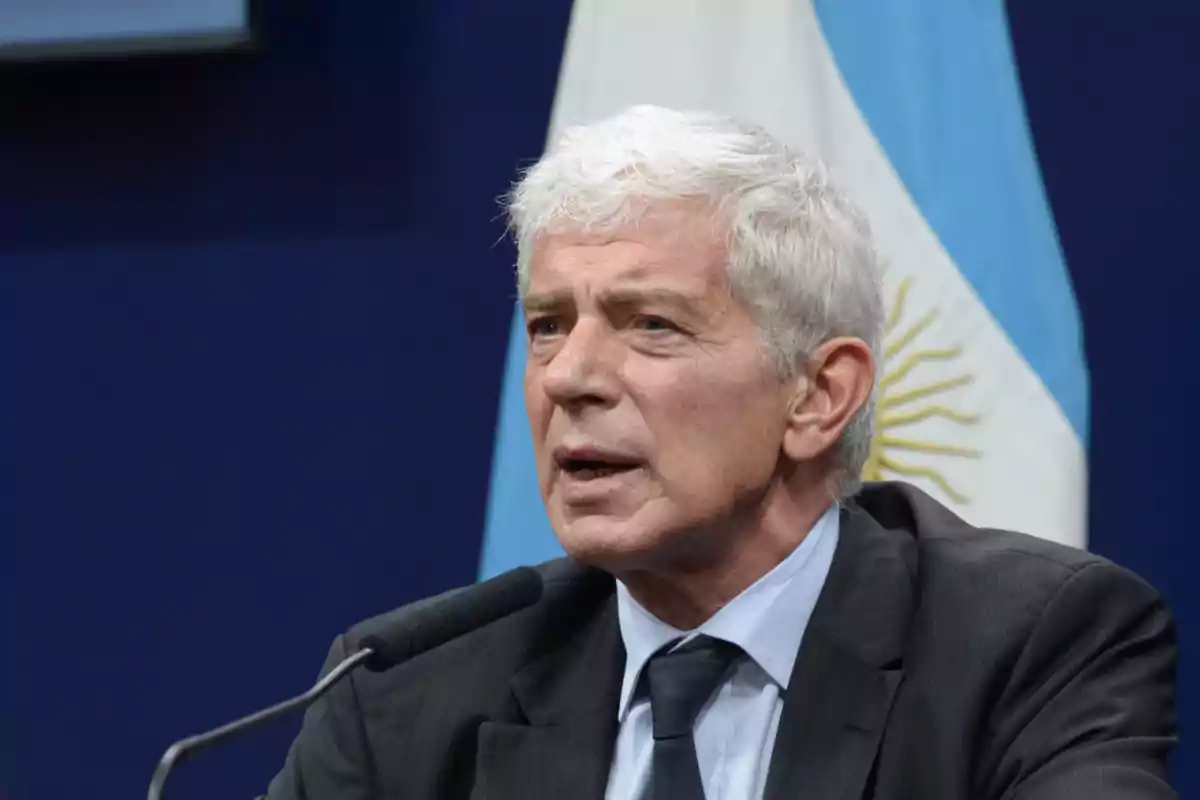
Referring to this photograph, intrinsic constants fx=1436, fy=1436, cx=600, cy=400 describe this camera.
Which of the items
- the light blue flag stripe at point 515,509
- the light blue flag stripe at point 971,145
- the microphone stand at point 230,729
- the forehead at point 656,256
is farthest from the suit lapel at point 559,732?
the light blue flag stripe at point 971,145

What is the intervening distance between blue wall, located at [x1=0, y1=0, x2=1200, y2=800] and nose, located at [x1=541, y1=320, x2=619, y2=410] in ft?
3.39

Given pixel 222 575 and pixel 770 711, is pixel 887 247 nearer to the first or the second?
pixel 770 711

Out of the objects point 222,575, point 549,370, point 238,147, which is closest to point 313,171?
point 238,147

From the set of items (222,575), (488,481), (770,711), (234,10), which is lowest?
(222,575)

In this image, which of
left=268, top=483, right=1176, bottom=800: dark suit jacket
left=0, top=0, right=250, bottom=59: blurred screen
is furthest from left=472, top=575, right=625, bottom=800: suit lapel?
left=0, top=0, right=250, bottom=59: blurred screen

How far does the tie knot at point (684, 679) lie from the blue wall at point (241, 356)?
39.9 inches

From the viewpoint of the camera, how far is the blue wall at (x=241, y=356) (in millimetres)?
2340

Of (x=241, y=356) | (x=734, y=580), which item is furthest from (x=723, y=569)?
(x=241, y=356)

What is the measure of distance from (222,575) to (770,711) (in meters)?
1.34

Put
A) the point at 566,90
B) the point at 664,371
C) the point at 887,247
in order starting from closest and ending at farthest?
the point at 664,371
the point at 887,247
the point at 566,90

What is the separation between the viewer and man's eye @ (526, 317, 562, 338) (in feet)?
4.49

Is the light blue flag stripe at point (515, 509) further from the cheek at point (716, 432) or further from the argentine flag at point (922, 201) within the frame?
the cheek at point (716, 432)

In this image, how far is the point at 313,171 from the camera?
238 centimetres

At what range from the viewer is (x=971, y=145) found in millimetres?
1994
